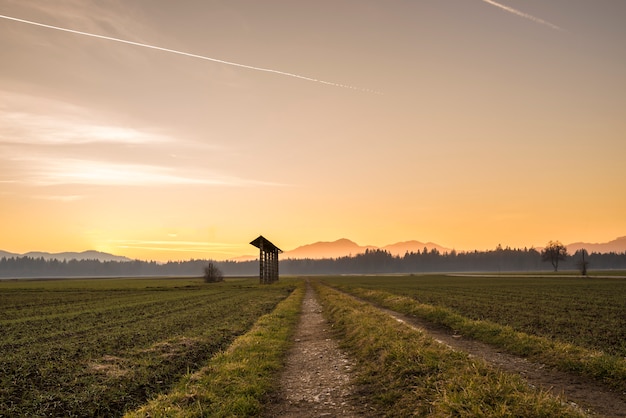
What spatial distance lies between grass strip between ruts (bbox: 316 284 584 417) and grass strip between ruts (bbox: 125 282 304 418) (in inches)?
127

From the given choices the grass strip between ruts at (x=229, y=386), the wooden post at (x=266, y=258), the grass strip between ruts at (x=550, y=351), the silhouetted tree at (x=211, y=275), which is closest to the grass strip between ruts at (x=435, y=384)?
the grass strip between ruts at (x=229, y=386)

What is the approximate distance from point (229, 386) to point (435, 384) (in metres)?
6.15

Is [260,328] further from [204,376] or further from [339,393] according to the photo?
[339,393]

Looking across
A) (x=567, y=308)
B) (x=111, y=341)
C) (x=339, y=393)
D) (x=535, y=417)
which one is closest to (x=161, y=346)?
(x=111, y=341)

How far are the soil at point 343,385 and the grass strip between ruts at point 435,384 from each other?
0.64 m

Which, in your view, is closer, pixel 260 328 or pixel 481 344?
pixel 481 344

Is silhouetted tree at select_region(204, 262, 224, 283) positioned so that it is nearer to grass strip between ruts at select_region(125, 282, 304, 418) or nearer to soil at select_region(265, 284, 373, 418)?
soil at select_region(265, 284, 373, 418)

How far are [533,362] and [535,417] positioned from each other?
27.6 ft

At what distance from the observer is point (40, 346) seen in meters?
21.5

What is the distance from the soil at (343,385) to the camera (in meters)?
10.8

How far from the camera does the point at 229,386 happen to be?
12.9 metres

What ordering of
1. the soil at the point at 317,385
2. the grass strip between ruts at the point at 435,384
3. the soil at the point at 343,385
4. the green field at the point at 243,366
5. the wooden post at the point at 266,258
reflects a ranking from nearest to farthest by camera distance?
the grass strip between ruts at the point at 435,384
the green field at the point at 243,366
the soil at the point at 343,385
the soil at the point at 317,385
the wooden post at the point at 266,258

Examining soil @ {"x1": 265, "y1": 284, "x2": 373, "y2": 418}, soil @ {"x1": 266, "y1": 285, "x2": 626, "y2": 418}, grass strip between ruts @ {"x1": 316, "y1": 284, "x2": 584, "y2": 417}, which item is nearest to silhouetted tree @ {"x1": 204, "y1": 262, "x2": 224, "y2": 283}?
soil @ {"x1": 265, "y1": 284, "x2": 373, "y2": 418}

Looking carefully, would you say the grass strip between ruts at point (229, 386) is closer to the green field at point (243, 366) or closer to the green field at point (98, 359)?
the green field at point (243, 366)
